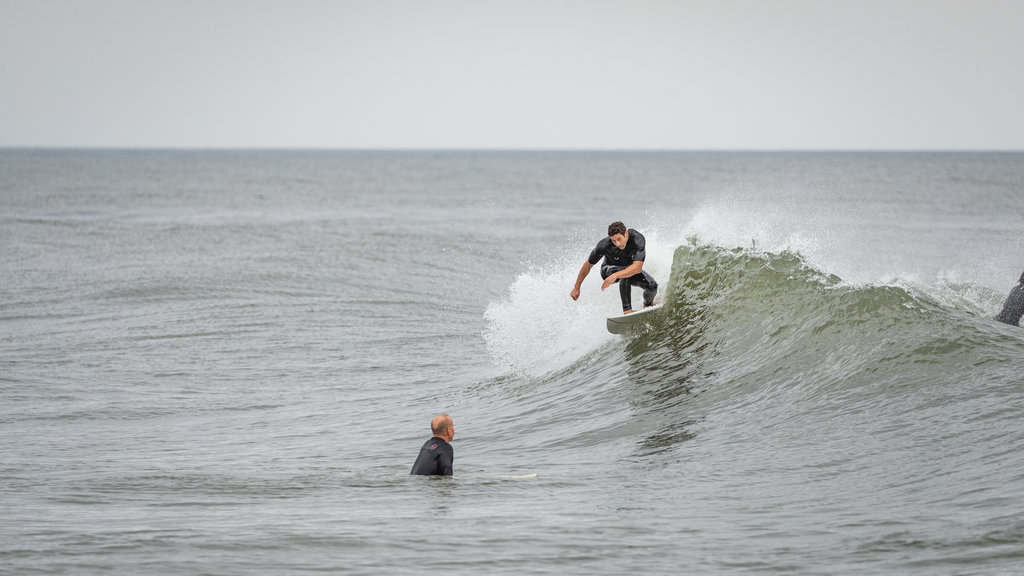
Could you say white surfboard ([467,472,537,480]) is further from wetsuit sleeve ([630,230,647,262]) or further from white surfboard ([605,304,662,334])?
white surfboard ([605,304,662,334])

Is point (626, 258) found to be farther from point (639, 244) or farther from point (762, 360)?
point (762, 360)

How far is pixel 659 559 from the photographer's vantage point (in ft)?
19.0

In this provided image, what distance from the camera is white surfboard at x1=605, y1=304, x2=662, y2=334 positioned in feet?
39.9

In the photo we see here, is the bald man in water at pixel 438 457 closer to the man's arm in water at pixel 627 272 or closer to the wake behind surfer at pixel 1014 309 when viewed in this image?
the man's arm in water at pixel 627 272

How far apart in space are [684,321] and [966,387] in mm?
3949

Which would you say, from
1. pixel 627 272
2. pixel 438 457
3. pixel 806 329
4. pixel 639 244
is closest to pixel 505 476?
pixel 438 457

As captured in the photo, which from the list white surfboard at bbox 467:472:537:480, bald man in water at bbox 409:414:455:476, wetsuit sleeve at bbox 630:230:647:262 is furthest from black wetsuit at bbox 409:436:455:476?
wetsuit sleeve at bbox 630:230:647:262

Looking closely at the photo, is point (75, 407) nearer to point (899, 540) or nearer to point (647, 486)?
point (647, 486)

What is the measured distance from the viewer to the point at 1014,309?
11531 mm

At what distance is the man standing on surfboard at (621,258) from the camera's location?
11.3 metres

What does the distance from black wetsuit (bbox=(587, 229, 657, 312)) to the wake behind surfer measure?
166 inches

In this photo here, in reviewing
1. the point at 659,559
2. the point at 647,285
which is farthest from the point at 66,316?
the point at 659,559

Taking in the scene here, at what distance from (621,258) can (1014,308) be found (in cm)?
477

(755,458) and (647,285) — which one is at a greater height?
(647,285)
